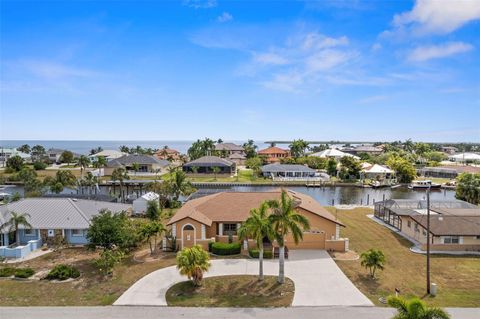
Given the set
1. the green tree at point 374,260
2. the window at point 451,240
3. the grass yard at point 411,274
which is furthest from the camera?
the window at point 451,240

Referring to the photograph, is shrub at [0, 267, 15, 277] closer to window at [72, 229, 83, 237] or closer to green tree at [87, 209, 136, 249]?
green tree at [87, 209, 136, 249]

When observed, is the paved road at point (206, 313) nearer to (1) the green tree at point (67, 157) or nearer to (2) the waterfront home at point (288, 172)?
(2) the waterfront home at point (288, 172)

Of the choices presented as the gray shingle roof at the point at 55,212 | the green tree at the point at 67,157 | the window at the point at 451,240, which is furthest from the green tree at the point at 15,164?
the window at the point at 451,240

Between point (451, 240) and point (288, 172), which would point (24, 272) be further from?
point (288, 172)

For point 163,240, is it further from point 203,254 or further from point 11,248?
point 11,248

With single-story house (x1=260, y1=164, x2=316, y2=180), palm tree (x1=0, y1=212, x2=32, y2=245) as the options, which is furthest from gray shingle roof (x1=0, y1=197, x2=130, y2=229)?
single-story house (x1=260, y1=164, x2=316, y2=180)
